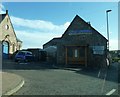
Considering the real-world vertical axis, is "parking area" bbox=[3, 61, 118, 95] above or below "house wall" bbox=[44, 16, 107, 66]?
below

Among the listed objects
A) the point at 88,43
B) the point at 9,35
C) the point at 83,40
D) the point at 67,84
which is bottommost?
the point at 67,84

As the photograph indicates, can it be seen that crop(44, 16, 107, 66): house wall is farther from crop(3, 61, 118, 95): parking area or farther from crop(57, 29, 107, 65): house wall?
crop(3, 61, 118, 95): parking area

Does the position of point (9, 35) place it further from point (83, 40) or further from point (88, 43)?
point (88, 43)

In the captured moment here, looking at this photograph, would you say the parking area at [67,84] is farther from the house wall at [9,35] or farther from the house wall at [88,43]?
the house wall at [9,35]

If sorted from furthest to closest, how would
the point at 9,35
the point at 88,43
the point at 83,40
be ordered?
the point at 9,35, the point at 83,40, the point at 88,43

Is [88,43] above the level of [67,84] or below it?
above

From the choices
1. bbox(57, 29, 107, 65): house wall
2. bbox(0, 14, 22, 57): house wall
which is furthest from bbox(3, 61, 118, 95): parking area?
bbox(0, 14, 22, 57): house wall

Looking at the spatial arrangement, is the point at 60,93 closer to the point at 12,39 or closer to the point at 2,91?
the point at 2,91

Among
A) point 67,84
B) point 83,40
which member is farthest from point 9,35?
point 67,84

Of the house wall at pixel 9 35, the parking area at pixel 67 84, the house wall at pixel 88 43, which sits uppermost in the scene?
the house wall at pixel 9 35

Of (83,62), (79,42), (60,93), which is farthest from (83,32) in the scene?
(60,93)

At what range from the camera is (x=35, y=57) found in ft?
141

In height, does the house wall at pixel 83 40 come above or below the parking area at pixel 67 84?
above

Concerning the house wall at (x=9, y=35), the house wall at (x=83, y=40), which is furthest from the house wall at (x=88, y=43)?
the house wall at (x=9, y=35)
